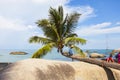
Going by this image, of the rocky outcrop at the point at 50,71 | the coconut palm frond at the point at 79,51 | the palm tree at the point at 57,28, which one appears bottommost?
the rocky outcrop at the point at 50,71

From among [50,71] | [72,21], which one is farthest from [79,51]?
[50,71]

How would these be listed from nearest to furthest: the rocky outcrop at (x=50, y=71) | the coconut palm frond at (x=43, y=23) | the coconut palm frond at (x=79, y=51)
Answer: the rocky outcrop at (x=50, y=71) < the coconut palm frond at (x=79, y=51) < the coconut palm frond at (x=43, y=23)

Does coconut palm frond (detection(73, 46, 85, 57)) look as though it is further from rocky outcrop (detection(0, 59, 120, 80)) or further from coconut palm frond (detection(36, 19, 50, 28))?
rocky outcrop (detection(0, 59, 120, 80))

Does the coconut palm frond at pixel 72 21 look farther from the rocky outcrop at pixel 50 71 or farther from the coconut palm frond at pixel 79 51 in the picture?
the rocky outcrop at pixel 50 71

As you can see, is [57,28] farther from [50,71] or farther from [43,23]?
[50,71]

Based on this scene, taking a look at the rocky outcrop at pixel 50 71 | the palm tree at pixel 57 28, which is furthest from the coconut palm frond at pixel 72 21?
the rocky outcrop at pixel 50 71

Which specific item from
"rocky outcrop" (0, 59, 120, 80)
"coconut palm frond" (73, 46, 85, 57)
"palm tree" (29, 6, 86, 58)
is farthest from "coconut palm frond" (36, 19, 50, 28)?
"rocky outcrop" (0, 59, 120, 80)

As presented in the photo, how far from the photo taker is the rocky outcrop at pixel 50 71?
7727 mm

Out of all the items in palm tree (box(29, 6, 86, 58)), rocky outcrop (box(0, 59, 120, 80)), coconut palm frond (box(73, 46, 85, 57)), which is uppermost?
palm tree (box(29, 6, 86, 58))

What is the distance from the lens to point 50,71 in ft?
27.3

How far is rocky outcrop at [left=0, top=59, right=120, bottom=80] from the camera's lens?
25.3 ft

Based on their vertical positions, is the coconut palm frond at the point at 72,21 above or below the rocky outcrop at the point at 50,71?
above

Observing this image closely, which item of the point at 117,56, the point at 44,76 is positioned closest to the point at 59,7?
the point at 117,56

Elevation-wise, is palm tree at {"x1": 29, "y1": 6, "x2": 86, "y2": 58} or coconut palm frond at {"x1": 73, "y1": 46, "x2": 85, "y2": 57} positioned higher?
palm tree at {"x1": 29, "y1": 6, "x2": 86, "y2": 58}
